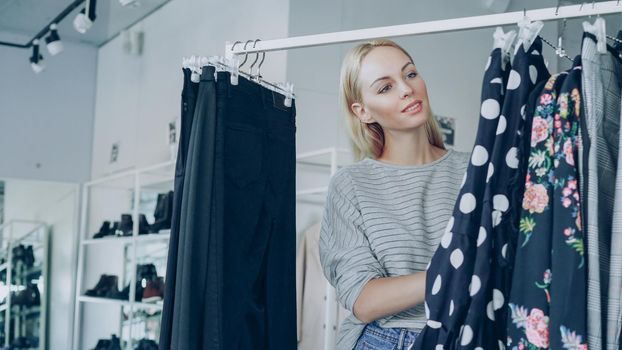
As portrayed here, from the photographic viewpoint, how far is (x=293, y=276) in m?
2.12

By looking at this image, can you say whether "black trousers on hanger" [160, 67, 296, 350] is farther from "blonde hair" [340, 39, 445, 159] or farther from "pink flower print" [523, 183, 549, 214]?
"pink flower print" [523, 183, 549, 214]

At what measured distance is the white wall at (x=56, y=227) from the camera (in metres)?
A: 7.71

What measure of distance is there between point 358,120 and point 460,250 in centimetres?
71

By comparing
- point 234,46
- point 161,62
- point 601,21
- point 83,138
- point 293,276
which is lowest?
point 293,276

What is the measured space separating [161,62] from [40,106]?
1.73 meters

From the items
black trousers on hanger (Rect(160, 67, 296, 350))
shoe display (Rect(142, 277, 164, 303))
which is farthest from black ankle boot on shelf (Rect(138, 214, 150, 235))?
black trousers on hanger (Rect(160, 67, 296, 350))

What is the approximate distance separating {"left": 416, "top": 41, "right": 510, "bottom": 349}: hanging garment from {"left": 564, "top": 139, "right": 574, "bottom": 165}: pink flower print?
147mm

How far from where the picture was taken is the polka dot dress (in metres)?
1.32

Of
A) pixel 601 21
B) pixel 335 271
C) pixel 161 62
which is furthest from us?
pixel 161 62

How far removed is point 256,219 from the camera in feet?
6.68

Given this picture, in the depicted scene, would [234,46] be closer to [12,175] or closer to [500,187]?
[500,187]

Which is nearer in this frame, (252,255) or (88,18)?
(252,255)

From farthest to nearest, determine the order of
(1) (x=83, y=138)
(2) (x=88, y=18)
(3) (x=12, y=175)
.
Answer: (1) (x=83, y=138) < (3) (x=12, y=175) < (2) (x=88, y=18)

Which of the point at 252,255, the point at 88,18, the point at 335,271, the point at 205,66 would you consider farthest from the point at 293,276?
the point at 88,18
